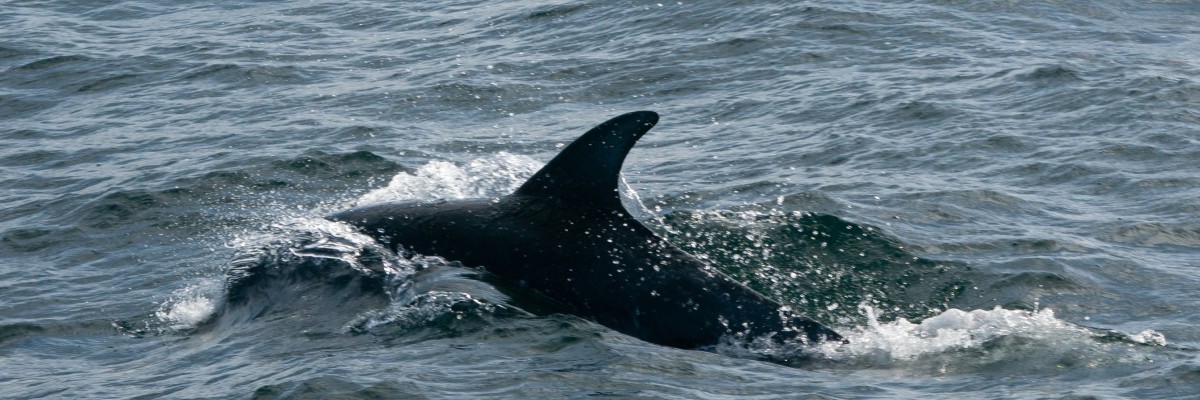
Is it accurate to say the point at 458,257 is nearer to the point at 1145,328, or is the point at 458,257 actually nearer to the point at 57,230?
the point at 1145,328

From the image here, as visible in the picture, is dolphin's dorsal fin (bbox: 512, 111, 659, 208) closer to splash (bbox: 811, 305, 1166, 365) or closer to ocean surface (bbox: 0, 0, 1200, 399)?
ocean surface (bbox: 0, 0, 1200, 399)

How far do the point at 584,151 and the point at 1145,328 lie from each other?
383cm

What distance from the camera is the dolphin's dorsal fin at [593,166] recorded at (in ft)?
29.9

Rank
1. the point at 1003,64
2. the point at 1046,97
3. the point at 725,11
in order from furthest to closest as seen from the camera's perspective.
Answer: the point at 725,11 < the point at 1003,64 < the point at 1046,97

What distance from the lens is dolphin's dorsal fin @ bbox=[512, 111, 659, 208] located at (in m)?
9.10

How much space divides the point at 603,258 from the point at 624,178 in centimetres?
490

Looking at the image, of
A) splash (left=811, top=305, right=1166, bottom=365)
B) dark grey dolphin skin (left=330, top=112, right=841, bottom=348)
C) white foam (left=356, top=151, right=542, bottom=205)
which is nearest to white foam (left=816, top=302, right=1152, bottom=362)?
splash (left=811, top=305, right=1166, bottom=365)

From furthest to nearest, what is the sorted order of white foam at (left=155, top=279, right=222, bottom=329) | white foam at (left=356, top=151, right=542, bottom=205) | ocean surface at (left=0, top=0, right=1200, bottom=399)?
white foam at (left=356, top=151, right=542, bottom=205)
white foam at (left=155, top=279, right=222, bottom=329)
ocean surface at (left=0, top=0, right=1200, bottom=399)

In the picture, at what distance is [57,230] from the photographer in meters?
13.3

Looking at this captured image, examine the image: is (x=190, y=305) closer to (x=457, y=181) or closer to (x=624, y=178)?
(x=457, y=181)

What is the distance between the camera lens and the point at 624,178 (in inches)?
559

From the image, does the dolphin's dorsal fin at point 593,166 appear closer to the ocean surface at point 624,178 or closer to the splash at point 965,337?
the ocean surface at point 624,178

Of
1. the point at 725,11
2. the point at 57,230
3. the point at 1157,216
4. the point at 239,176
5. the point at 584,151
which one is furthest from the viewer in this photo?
the point at 725,11

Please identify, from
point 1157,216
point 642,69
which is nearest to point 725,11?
point 642,69
